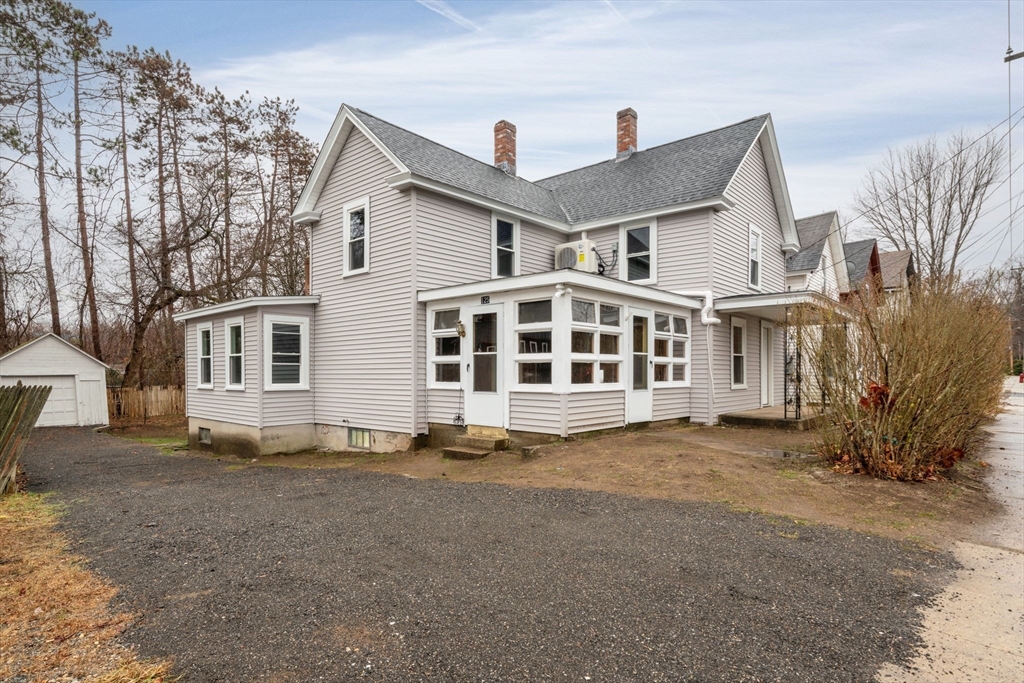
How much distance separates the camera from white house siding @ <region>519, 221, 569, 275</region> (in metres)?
14.0

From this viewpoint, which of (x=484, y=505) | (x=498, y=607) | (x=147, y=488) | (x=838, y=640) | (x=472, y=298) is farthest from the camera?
(x=472, y=298)

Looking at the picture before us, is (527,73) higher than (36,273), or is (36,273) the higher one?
(527,73)

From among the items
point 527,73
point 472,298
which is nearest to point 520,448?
point 472,298

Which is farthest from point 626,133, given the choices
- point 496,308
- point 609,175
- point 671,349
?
point 496,308

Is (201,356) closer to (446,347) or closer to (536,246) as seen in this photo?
(446,347)

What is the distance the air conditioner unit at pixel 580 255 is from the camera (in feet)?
44.5

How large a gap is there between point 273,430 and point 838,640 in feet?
40.3

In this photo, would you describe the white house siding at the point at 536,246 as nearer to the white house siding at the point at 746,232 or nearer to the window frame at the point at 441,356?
the window frame at the point at 441,356

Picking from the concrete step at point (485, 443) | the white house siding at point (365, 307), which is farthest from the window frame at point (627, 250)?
the concrete step at point (485, 443)

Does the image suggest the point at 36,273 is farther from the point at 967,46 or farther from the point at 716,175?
the point at 967,46

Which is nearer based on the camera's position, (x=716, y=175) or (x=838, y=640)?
(x=838, y=640)

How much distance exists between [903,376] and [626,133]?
12332mm

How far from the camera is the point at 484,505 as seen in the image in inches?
251

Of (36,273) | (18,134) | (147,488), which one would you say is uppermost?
(18,134)
